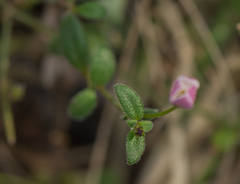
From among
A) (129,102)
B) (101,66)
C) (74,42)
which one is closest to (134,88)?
(74,42)

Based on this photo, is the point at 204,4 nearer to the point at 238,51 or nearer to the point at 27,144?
the point at 238,51

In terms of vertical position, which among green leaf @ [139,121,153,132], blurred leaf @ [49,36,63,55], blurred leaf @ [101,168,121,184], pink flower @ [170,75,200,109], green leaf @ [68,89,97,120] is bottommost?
blurred leaf @ [101,168,121,184]

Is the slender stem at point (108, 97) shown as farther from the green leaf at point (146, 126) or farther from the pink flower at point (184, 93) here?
the pink flower at point (184, 93)

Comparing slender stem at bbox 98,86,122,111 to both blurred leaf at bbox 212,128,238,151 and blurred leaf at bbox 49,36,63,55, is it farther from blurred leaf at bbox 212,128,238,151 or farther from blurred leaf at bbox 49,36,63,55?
blurred leaf at bbox 212,128,238,151

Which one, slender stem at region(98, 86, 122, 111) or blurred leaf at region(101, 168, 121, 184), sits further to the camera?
blurred leaf at region(101, 168, 121, 184)

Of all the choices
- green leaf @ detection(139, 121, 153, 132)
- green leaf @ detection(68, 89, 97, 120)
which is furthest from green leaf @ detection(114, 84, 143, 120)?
green leaf @ detection(68, 89, 97, 120)

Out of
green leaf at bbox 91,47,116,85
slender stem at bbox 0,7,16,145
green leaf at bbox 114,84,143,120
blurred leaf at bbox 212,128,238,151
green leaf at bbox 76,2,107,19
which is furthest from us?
blurred leaf at bbox 212,128,238,151

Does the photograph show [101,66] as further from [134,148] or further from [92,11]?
[134,148]
